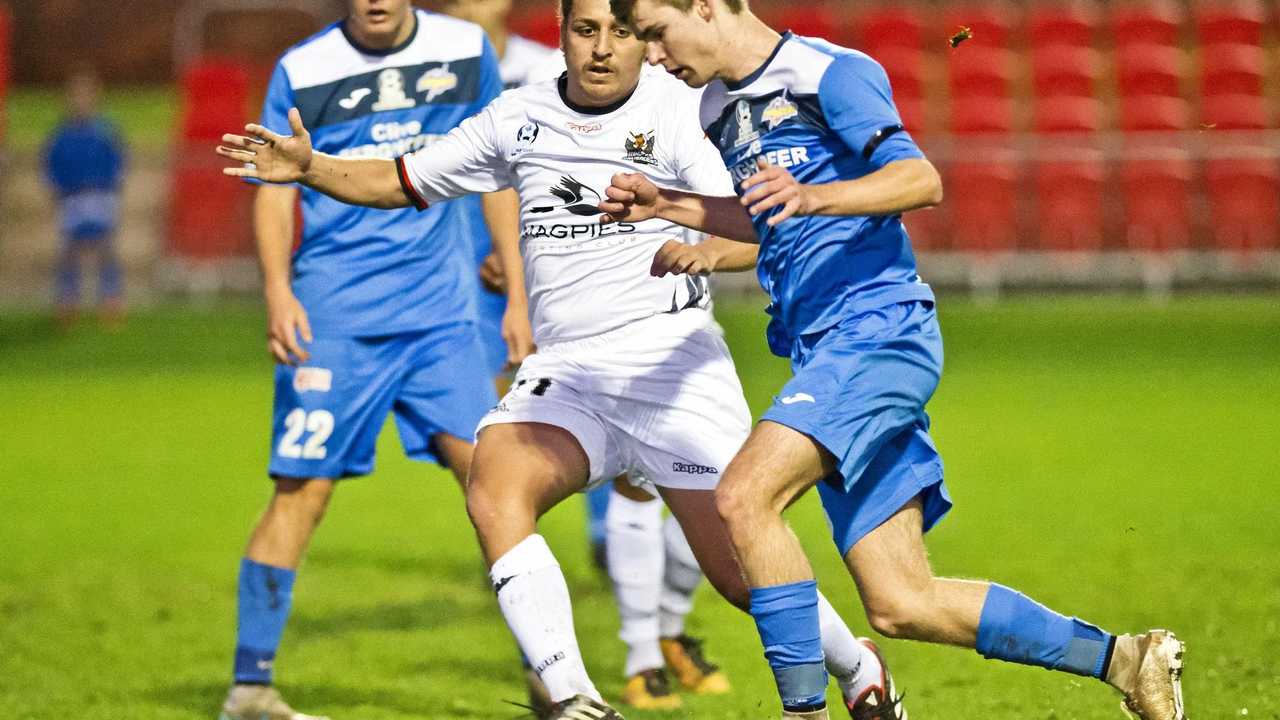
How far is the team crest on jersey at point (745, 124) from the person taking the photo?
16.4 ft

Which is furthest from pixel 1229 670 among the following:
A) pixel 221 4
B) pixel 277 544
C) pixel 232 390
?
pixel 221 4

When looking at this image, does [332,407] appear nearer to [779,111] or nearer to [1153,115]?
[779,111]

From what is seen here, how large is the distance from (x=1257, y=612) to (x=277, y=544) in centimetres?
396

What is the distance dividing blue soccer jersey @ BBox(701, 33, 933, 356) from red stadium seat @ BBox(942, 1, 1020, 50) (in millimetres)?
17592

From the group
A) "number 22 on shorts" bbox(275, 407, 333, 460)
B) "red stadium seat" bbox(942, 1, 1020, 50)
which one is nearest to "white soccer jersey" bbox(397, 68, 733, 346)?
"number 22 on shorts" bbox(275, 407, 333, 460)

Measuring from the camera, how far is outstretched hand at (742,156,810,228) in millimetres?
4393

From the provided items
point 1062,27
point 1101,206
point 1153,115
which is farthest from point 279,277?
point 1062,27

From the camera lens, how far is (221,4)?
101 ft

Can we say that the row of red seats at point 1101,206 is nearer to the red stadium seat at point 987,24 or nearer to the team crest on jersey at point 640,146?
the red stadium seat at point 987,24

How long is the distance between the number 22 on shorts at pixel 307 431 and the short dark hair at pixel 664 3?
6.30 ft

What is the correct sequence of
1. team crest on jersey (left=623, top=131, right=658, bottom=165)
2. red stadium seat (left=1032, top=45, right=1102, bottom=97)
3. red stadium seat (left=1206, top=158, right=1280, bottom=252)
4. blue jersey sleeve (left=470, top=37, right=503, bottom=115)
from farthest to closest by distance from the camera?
red stadium seat (left=1032, top=45, right=1102, bottom=97), red stadium seat (left=1206, top=158, right=1280, bottom=252), blue jersey sleeve (left=470, top=37, right=503, bottom=115), team crest on jersey (left=623, top=131, right=658, bottom=165)

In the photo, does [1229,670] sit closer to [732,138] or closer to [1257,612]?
[1257,612]

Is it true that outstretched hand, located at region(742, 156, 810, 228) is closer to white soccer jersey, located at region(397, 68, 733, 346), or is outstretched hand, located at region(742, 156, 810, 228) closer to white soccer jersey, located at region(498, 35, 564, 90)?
white soccer jersey, located at region(397, 68, 733, 346)

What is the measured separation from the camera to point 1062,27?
22.9 metres
